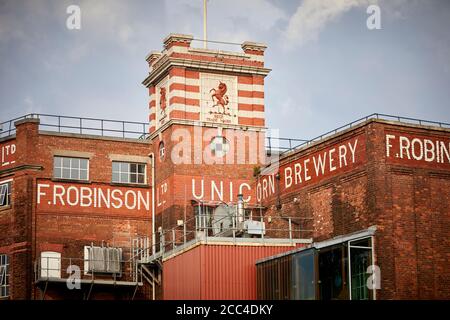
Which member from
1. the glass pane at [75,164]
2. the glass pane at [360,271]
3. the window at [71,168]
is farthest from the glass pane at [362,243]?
the glass pane at [75,164]

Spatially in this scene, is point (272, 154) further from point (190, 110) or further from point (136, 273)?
point (136, 273)

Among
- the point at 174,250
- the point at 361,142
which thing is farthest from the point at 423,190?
the point at 174,250

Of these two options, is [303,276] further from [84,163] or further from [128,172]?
[84,163]

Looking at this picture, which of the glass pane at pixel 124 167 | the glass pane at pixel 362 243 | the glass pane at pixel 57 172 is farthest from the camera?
the glass pane at pixel 124 167

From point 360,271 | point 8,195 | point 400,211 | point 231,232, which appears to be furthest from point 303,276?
point 8,195

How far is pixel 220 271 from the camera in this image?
4784 centimetres

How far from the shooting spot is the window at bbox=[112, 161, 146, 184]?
190ft

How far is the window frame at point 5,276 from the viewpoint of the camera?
54.8 meters

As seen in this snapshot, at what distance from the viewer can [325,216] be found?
49.6 m

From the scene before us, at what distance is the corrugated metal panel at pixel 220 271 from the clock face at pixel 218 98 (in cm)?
994

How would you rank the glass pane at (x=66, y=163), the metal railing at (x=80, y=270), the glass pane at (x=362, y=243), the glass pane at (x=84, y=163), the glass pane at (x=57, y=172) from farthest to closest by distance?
the glass pane at (x=84, y=163) → the glass pane at (x=66, y=163) → the glass pane at (x=57, y=172) → the metal railing at (x=80, y=270) → the glass pane at (x=362, y=243)

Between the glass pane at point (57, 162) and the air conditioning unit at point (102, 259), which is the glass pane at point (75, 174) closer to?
the glass pane at point (57, 162)

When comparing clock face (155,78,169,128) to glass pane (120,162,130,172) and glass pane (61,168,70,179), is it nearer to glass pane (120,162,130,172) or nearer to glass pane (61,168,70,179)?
glass pane (120,162,130,172)
